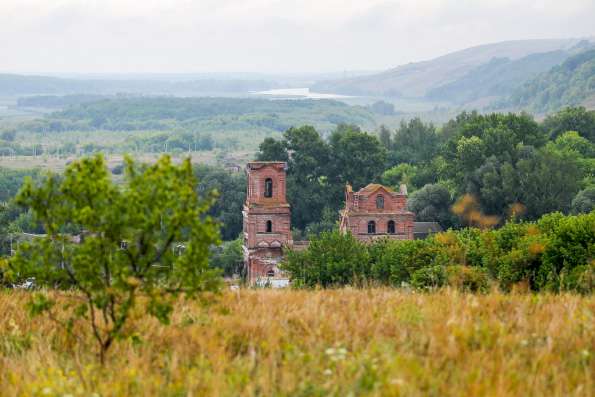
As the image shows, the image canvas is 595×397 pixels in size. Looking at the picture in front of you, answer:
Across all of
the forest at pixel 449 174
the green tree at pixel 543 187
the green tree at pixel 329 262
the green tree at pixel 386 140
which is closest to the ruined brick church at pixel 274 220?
the forest at pixel 449 174

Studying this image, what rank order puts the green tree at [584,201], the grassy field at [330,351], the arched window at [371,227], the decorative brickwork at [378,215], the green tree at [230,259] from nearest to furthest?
the grassy field at [330,351]
the decorative brickwork at [378,215]
the arched window at [371,227]
the green tree at [584,201]
the green tree at [230,259]

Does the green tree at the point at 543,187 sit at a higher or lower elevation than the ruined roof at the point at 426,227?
higher

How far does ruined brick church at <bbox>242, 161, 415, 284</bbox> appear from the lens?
50.6 meters

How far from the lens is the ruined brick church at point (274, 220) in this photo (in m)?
50.6

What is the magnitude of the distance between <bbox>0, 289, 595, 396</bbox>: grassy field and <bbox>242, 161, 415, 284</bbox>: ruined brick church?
3832cm

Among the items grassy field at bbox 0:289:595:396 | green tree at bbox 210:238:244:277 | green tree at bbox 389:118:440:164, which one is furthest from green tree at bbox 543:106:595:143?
grassy field at bbox 0:289:595:396

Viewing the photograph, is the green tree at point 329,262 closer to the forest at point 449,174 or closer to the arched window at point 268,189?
the arched window at point 268,189

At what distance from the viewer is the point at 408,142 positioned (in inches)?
3684

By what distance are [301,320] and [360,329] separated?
2.18 ft

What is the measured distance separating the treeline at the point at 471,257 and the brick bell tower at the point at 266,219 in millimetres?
11602

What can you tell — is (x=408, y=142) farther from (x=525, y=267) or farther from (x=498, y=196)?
(x=525, y=267)

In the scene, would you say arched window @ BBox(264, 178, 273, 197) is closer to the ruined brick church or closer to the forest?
the ruined brick church

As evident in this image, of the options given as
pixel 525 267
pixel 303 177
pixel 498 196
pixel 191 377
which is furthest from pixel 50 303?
pixel 303 177

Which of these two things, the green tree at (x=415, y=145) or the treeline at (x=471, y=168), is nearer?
the treeline at (x=471, y=168)
